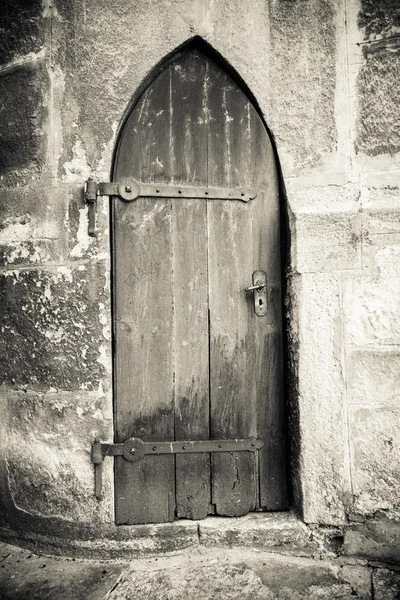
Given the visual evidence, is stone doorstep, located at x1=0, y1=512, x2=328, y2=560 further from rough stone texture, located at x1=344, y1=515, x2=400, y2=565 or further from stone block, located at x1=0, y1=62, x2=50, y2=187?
stone block, located at x1=0, y1=62, x2=50, y2=187

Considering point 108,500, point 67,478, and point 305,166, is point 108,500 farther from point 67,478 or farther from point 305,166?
point 305,166

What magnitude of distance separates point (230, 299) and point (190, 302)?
0.58ft

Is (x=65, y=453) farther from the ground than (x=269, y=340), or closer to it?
closer to it

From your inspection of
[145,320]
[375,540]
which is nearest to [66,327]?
[145,320]

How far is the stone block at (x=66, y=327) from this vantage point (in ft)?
6.58

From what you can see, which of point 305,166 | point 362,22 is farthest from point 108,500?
point 362,22

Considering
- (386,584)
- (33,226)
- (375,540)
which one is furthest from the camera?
(33,226)

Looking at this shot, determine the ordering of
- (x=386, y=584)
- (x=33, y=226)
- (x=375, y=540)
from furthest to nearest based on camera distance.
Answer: (x=33, y=226)
(x=375, y=540)
(x=386, y=584)

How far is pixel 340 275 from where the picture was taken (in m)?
1.97

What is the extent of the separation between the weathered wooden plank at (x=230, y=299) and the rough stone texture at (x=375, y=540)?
1.40 feet

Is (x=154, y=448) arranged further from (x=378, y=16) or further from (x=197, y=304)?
(x=378, y=16)

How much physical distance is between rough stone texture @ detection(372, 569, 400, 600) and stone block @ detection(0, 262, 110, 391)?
51.5 inches

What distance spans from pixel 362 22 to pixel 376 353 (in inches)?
53.9

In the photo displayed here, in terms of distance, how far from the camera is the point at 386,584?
179 cm
